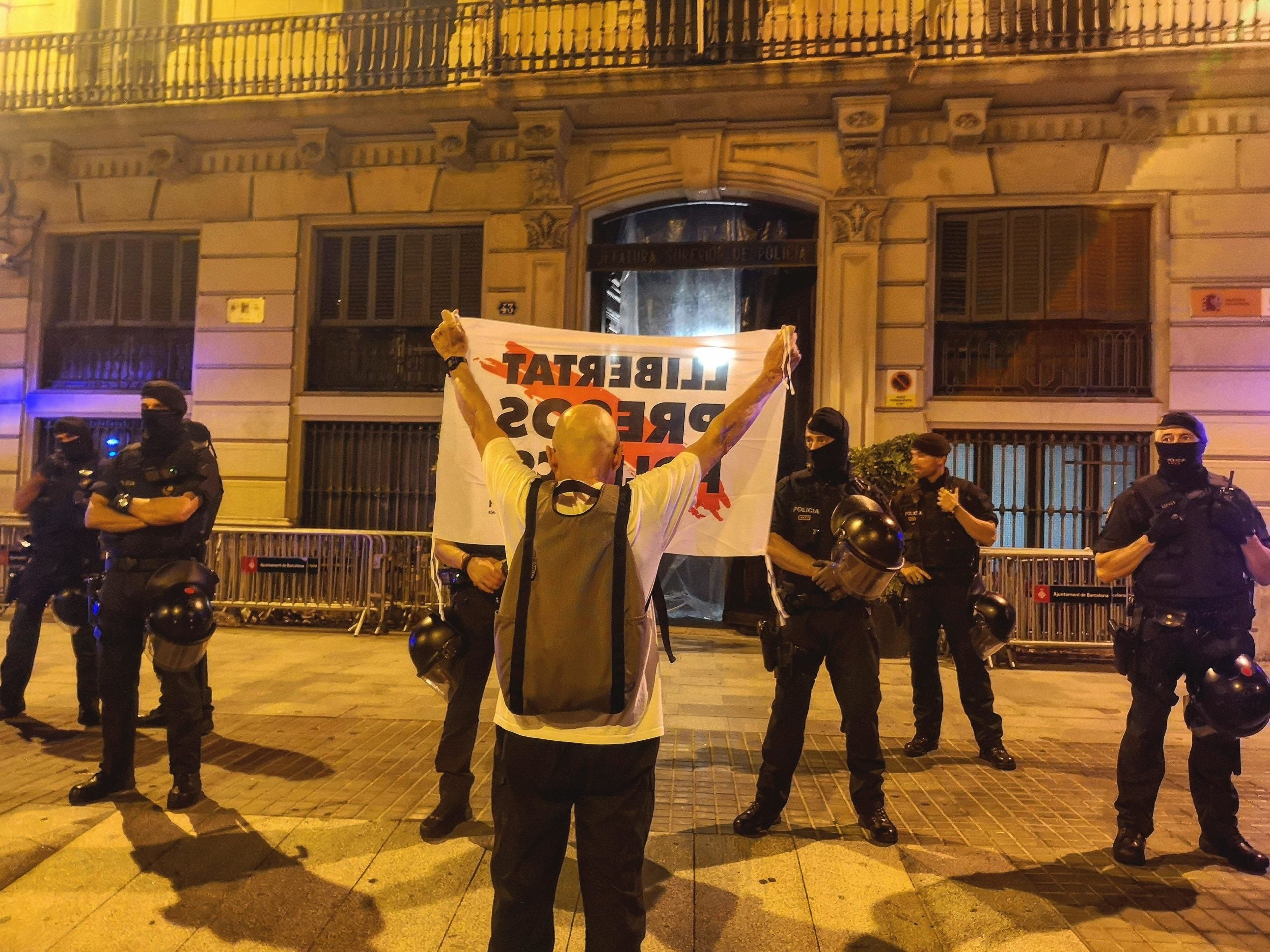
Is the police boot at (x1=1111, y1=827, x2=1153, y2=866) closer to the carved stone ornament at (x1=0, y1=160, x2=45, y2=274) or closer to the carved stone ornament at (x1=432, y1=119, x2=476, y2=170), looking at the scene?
the carved stone ornament at (x1=432, y1=119, x2=476, y2=170)

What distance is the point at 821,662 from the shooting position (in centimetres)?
403

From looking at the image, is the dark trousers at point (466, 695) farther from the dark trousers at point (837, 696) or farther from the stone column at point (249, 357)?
the stone column at point (249, 357)

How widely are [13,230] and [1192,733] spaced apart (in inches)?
590

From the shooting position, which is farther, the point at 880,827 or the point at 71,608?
the point at 71,608

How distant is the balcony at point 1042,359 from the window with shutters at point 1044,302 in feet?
0.04

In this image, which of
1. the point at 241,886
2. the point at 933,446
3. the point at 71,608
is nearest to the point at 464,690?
the point at 241,886

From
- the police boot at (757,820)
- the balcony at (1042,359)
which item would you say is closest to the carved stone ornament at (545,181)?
the balcony at (1042,359)

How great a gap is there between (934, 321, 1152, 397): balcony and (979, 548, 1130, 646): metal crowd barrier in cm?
219

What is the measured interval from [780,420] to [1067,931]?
8.28 feet

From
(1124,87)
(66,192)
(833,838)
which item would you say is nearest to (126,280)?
(66,192)

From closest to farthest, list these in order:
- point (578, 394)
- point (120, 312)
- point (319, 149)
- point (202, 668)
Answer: point (578, 394) < point (202, 668) < point (319, 149) < point (120, 312)

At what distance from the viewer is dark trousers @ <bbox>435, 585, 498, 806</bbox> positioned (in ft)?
13.0

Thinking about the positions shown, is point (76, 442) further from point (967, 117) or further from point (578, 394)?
point (967, 117)

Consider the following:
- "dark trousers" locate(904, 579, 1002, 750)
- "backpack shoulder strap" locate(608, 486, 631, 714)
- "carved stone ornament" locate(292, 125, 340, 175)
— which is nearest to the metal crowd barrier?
"dark trousers" locate(904, 579, 1002, 750)
